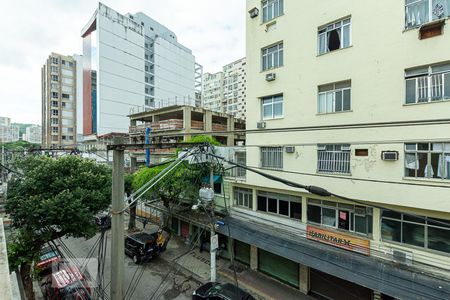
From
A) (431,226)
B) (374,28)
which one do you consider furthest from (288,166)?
(374,28)

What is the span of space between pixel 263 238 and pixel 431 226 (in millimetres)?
6204

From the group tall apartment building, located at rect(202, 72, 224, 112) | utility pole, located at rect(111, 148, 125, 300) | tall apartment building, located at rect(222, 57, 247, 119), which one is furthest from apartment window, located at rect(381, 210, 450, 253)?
tall apartment building, located at rect(202, 72, 224, 112)

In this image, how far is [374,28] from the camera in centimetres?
832

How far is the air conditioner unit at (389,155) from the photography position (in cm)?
786

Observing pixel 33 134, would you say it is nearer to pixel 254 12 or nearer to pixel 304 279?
pixel 254 12

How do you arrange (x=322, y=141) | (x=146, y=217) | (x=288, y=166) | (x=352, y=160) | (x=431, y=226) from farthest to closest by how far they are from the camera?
(x=146, y=217)
(x=288, y=166)
(x=322, y=141)
(x=352, y=160)
(x=431, y=226)

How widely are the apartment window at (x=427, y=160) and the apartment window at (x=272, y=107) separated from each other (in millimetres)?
5184

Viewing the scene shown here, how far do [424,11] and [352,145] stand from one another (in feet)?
15.7

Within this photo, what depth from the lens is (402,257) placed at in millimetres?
7965

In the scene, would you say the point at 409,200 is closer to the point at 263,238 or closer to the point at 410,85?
the point at 410,85

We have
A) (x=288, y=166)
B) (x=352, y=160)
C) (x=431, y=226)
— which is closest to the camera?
(x=431, y=226)

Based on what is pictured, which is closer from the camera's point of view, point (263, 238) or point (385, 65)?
point (385, 65)

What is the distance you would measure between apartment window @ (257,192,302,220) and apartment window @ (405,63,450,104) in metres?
5.90

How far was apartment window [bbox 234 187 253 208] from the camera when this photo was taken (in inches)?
504
